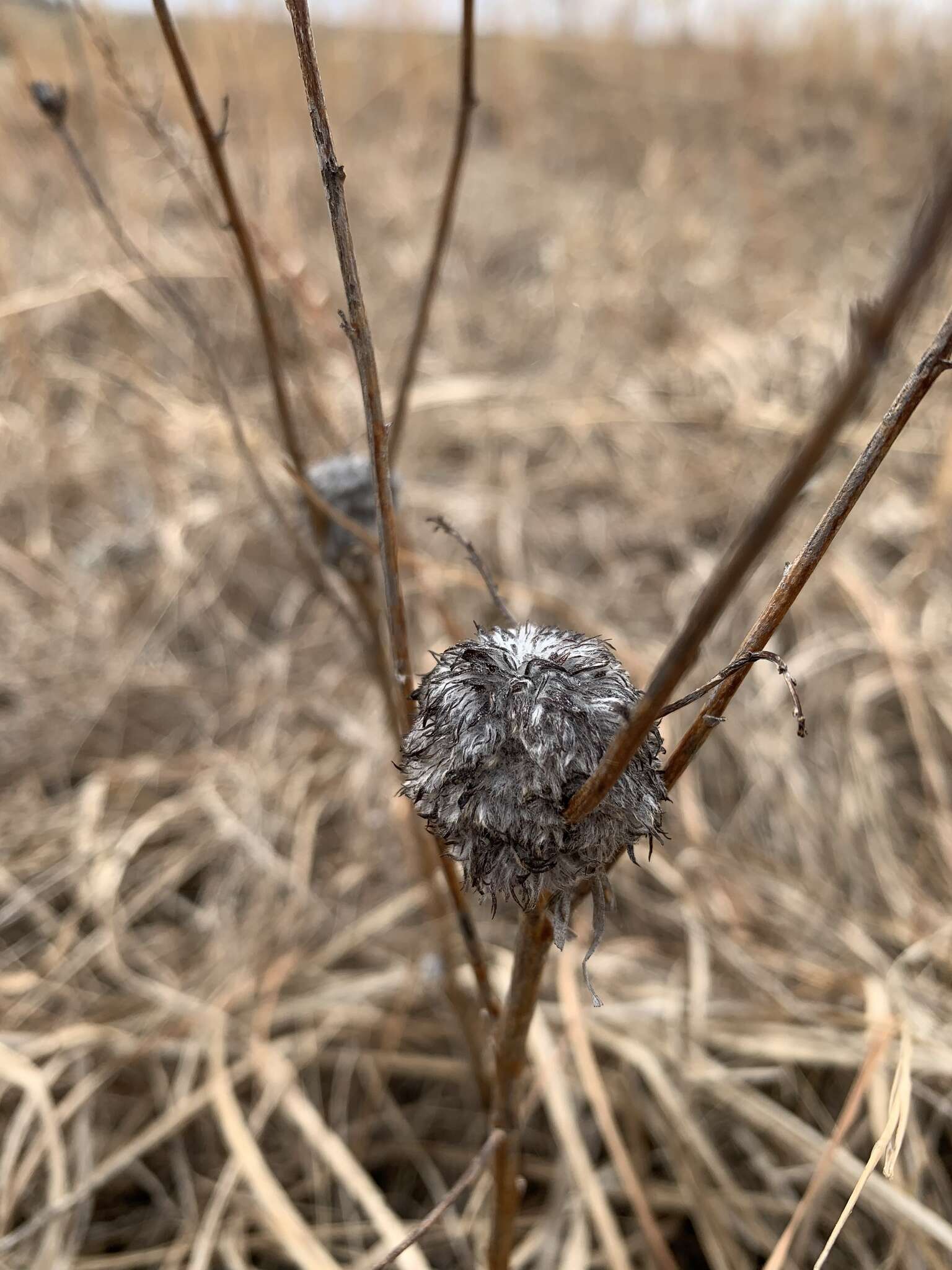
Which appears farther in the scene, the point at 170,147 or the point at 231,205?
the point at 170,147

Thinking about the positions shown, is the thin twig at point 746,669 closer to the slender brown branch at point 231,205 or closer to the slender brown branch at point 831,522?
the slender brown branch at point 831,522

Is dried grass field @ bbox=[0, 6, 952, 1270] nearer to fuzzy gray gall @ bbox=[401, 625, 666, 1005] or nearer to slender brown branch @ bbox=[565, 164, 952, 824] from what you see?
slender brown branch @ bbox=[565, 164, 952, 824]

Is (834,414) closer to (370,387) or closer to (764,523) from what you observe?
(764,523)

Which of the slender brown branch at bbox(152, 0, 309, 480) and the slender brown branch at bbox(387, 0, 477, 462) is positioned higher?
the slender brown branch at bbox(387, 0, 477, 462)

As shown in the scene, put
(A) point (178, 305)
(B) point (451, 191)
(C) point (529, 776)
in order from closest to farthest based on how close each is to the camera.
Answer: (C) point (529, 776) → (B) point (451, 191) → (A) point (178, 305)

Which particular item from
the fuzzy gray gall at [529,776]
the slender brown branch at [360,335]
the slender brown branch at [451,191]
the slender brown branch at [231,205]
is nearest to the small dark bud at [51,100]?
the slender brown branch at [231,205]

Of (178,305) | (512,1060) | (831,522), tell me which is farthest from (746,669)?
(178,305)

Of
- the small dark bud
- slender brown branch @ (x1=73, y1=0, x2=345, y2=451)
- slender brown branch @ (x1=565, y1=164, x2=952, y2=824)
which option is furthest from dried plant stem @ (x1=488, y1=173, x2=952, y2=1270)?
the small dark bud
